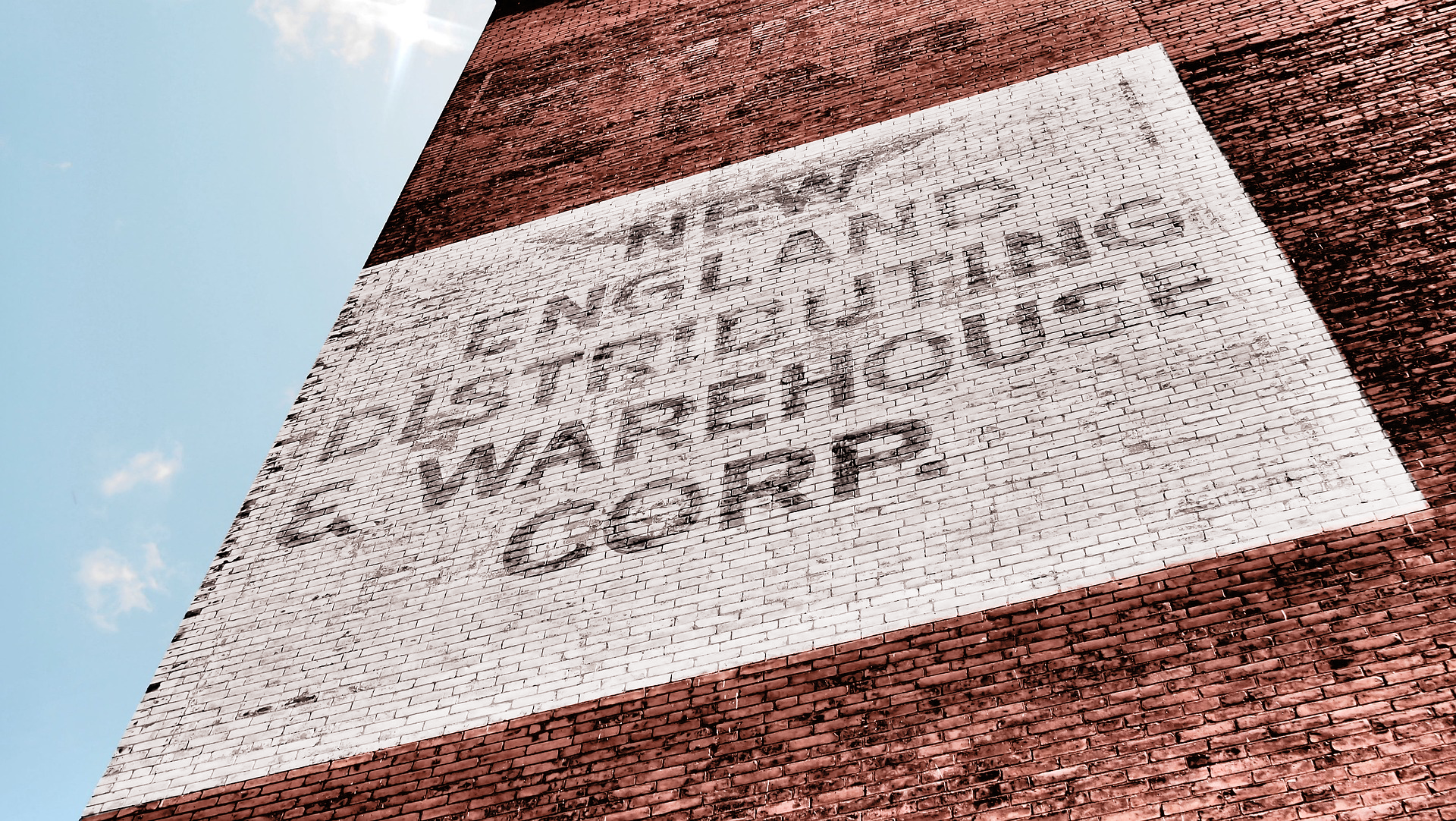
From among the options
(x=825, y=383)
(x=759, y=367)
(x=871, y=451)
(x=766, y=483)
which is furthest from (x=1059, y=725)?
(x=759, y=367)

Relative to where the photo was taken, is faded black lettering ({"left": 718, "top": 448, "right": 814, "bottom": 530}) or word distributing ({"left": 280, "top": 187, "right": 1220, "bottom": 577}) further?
word distributing ({"left": 280, "top": 187, "right": 1220, "bottom": 577})

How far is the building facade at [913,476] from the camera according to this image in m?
5.46

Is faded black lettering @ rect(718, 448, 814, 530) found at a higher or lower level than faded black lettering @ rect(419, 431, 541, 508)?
lower

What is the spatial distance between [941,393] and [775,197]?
3.04 metres

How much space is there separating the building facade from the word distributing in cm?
4

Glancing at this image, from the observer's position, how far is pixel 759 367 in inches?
311

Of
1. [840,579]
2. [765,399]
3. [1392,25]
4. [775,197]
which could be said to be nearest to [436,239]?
[775,197]

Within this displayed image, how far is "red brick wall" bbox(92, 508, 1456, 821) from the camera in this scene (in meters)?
4.96

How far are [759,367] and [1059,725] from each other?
3620mm

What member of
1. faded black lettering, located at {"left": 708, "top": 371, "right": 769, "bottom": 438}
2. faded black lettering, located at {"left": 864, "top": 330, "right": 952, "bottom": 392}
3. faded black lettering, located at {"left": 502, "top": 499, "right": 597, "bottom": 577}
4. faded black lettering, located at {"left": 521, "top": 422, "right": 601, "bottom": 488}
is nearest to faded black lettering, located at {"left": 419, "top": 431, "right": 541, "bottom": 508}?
faded black lettering, located at {"left": 521, "top": 422, "right": 601, "bottom": 488}

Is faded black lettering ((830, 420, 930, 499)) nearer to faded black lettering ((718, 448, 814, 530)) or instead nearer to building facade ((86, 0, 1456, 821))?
building facade ((86, 0, 1456, 821))

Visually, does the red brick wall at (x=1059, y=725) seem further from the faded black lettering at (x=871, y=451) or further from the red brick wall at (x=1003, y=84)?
the faded black lettering at (x=871, y=451)

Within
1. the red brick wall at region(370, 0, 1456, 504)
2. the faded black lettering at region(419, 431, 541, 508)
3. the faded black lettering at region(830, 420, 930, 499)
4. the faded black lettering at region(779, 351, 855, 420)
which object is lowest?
the faded black lettering at region(830, 420, 930, 499)

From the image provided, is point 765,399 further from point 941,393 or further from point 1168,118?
point 1168,118
